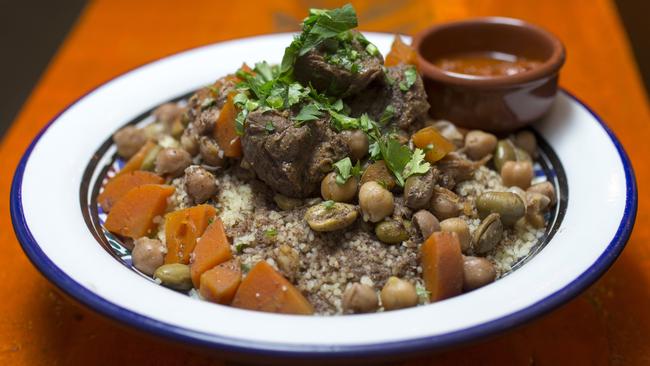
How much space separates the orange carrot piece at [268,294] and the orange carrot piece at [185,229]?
1.42 feet

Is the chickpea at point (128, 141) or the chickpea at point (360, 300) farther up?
the chickpea at point (128, 141)

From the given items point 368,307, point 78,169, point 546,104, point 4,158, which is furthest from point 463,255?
point 4,158

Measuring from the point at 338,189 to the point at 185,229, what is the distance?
2.42ft

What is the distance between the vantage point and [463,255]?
2.85m

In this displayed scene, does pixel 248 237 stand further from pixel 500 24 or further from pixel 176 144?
pixel 500 24

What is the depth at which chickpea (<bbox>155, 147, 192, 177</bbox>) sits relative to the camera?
333cm

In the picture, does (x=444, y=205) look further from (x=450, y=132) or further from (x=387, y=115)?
(x=450, y=132)

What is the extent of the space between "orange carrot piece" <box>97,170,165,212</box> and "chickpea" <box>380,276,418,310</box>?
1.42 meters

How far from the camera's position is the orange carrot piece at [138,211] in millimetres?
3119

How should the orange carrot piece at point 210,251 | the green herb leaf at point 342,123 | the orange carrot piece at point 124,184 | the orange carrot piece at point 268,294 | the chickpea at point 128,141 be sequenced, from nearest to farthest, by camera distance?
the orange carrot piece at point 268,294
the orange carrot piece at point 210,251
the green herb leaf at point 342,123
the orange carrot piece at point 124,184
the chickpea at point 128,141

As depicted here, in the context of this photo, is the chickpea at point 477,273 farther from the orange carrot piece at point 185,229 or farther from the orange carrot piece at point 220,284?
the orange carrot piece at point 185,229

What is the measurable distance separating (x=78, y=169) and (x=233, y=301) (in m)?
1.33

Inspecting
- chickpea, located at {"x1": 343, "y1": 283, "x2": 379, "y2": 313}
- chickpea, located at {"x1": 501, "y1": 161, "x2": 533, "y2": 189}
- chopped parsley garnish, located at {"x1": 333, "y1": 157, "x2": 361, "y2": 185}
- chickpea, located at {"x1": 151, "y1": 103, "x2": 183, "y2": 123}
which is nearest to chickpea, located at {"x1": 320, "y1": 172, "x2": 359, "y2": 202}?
chopped parsley garnish, located at {"x1": 333, "y1": 157, "x2": 361, "y2": 185}

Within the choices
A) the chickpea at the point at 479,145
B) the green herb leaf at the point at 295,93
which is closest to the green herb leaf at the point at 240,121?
the green herb leaf at the point at 295,93
